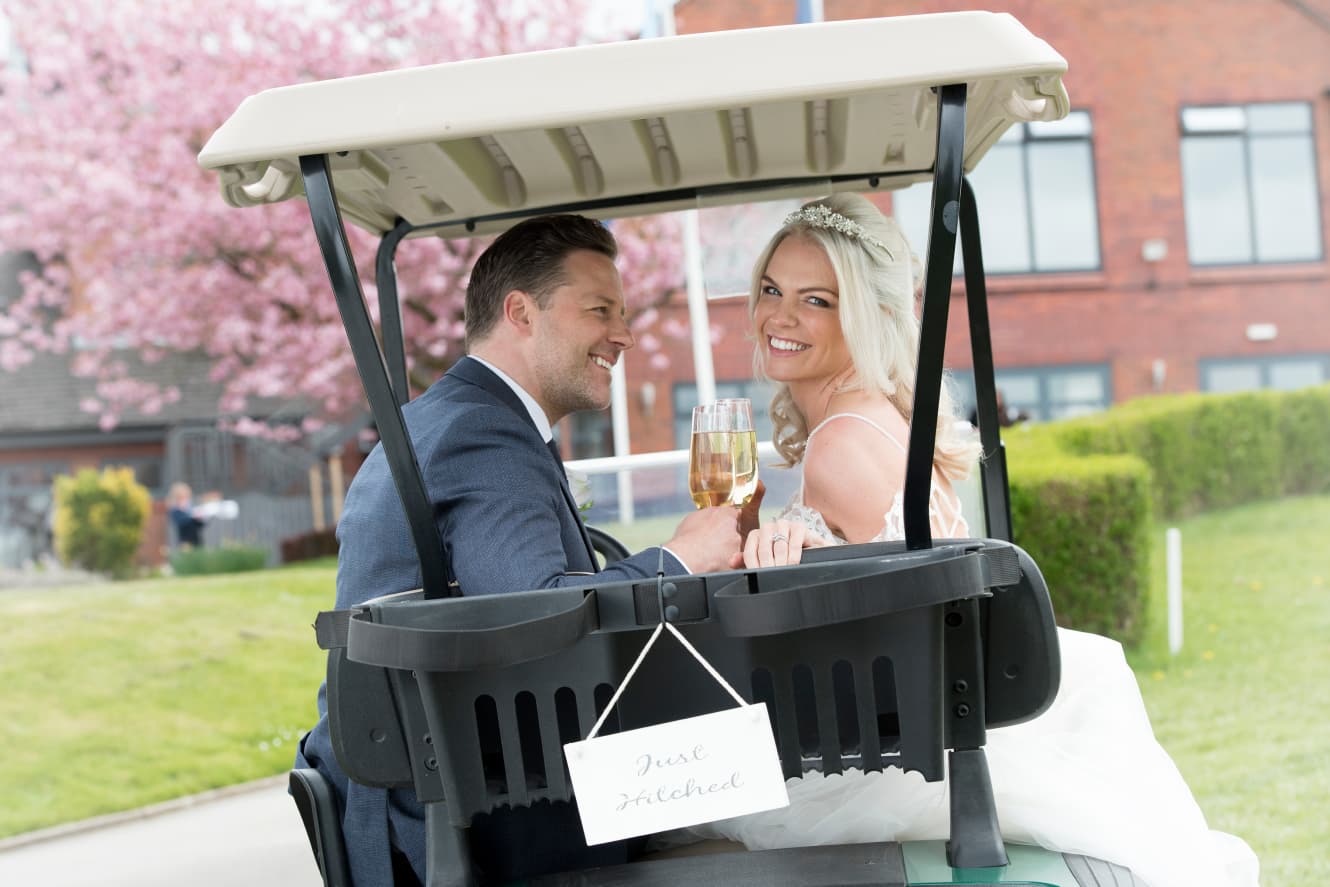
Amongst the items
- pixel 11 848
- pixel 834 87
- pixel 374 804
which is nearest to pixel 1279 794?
pixel 374 804

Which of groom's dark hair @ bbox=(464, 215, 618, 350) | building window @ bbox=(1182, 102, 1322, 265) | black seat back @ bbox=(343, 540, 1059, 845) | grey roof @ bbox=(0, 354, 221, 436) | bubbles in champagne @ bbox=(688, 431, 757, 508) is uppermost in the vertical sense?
building window @ bbox=(1182, 102, 1322, 265)

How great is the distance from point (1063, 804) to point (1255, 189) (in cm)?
1697

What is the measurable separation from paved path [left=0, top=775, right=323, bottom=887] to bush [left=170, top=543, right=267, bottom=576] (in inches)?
346

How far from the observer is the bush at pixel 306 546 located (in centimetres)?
1714

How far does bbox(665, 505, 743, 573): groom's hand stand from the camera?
1917 mm

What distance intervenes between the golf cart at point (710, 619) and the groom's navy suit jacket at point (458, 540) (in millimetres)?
214

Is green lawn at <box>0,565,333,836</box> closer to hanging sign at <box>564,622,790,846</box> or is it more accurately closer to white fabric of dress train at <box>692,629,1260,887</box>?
white fabric of dress train at <box>692,629,1260,887</box>

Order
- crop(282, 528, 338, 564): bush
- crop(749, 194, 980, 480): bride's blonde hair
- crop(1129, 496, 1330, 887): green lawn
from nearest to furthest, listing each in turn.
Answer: crop(749, 194, 980, 480): bride's blonde hair
crop(1129, 496, 1330, 887): green lawn
crop(282, 528, 338, 564): bush

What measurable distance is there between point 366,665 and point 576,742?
31cm

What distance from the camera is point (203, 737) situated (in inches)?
281

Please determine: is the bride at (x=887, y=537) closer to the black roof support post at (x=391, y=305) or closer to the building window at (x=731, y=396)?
the building window at (x=731, y=396)

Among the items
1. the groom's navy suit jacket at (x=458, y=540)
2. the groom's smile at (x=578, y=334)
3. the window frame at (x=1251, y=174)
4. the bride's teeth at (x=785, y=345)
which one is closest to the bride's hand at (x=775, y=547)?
the groom's navy suit jacket at (x=458, y=540)

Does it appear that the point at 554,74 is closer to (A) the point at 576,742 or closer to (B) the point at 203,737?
(A) the point at 576,742

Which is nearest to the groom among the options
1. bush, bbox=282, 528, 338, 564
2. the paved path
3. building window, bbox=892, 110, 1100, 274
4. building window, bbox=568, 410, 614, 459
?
the paved path
